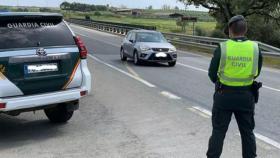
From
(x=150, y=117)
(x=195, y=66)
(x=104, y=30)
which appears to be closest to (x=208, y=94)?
(x=150, y=117)

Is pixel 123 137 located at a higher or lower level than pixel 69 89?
lower

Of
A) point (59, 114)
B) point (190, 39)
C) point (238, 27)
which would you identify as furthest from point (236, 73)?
point (190, 39)

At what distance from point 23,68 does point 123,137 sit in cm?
172

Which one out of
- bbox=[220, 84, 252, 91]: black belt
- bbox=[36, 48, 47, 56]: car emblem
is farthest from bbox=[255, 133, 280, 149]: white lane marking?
bbox=[36, 48, 47, 56]: car emblem

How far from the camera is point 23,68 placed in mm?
6984

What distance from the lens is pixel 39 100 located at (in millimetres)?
7062

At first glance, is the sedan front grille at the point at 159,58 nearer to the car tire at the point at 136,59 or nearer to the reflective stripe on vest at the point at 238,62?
the car tire at the point at 136,59

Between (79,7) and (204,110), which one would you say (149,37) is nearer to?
(204,110)

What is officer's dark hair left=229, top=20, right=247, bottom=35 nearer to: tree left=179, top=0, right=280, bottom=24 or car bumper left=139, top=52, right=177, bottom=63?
car bumper left=139, top=52, right=177, bottom=63

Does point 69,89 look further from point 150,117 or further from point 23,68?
point 150,117

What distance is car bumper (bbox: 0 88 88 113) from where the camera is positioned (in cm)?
681

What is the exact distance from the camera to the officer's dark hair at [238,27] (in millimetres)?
5176

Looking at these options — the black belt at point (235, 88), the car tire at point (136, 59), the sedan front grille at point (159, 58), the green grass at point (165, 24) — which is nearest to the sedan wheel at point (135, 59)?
the car tire at point (136, 59)

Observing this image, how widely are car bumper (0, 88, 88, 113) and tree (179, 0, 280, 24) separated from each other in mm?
32790
